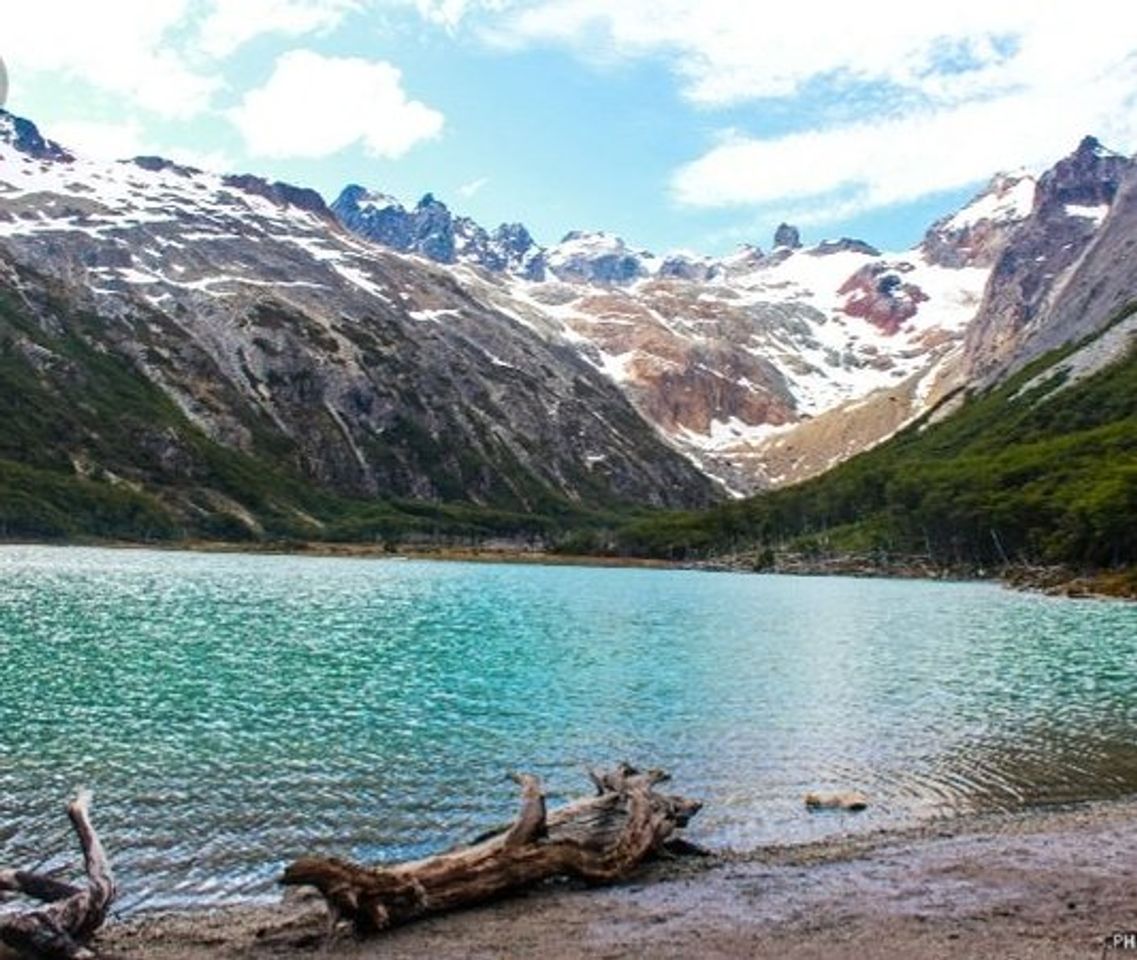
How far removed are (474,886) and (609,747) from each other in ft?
70.7

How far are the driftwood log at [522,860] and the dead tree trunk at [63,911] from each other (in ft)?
11.1

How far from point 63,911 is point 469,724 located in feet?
103

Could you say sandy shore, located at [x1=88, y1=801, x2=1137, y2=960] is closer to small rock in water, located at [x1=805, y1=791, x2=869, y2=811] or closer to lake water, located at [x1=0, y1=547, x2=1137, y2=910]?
lake water, located at [x1=0, y1=547, x2=1137, y2=910]

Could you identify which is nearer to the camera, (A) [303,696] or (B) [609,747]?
(B) [609,747]

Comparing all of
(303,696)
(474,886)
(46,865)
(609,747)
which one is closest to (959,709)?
(609,747)

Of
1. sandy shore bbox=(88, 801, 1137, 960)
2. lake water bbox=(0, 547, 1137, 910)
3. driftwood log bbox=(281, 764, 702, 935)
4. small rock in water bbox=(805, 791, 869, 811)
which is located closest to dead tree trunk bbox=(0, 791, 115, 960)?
sandy shore bbox=(88, 801, 1137, 960)

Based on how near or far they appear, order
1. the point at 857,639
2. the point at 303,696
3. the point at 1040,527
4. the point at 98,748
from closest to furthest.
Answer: the point at 98,748 → the point at 303,696 → the point at 857,639 → the point at 1040,527

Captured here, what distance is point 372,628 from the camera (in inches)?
3907

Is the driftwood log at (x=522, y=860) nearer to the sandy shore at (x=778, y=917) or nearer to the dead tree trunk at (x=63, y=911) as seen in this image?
the sandy shore at (x=778, y=917)

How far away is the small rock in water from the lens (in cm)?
3659

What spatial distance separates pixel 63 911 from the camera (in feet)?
65.6

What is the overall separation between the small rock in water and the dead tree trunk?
2248cm

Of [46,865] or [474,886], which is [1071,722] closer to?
[474,886]

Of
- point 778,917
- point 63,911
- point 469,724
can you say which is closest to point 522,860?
point 778,917
